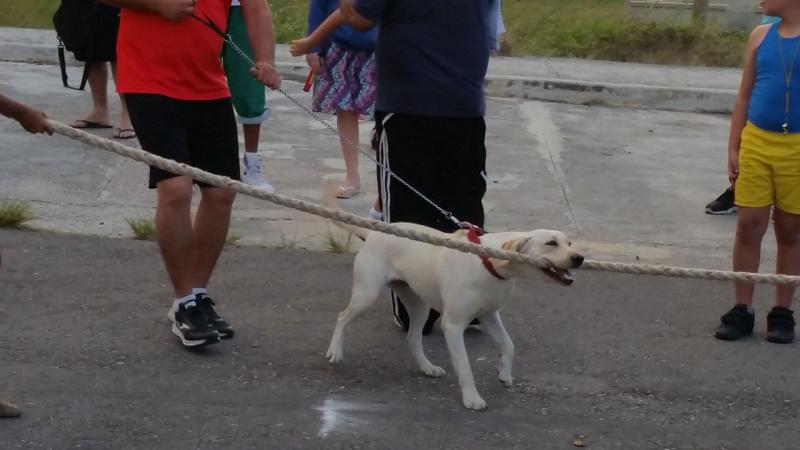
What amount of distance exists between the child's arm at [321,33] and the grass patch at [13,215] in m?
2.02

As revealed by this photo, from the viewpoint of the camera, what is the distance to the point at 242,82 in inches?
281

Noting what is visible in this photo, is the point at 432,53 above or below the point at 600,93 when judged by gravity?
above

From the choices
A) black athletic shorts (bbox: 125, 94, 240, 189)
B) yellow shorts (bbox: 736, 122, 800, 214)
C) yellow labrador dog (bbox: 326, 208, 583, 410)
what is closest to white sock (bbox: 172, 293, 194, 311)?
black athletic shorts (bbox: 125, 94, 240, 189)

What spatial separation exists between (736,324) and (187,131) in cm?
248

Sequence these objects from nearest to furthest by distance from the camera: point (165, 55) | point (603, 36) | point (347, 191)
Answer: point (165, 55) → point (347, 191) → point (603, 36)

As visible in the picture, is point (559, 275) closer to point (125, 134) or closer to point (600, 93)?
point (125, 134)

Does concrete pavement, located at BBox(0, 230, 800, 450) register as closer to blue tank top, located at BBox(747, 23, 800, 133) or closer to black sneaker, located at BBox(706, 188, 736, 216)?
blue tank top, located at BBox(747, 23, 800, 133)

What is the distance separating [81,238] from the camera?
623 cm

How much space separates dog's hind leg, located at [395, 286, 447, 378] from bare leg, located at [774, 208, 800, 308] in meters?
1.64

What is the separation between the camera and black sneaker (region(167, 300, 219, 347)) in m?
4.64

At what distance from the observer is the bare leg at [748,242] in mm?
5133

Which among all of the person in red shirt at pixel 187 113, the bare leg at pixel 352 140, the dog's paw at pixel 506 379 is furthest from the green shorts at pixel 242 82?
the dog's paw at pixel 506 379

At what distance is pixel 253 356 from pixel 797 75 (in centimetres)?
250

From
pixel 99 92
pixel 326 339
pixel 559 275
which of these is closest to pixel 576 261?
pixel 559 275
